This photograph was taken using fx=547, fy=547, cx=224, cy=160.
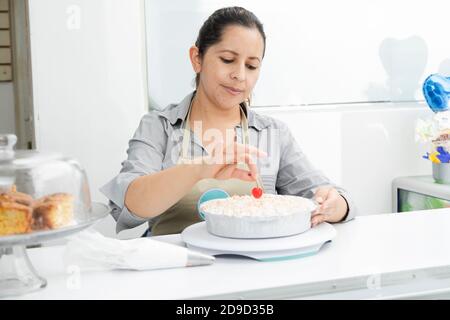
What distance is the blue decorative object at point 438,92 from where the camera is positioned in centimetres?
230

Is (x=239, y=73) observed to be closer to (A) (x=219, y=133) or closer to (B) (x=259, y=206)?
(A) (x=219, y=133)

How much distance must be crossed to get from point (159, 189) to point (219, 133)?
20.0 inches

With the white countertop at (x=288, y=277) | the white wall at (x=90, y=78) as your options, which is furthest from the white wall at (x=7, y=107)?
the white countertop at (x=288, y=277)

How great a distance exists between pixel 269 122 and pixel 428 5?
141 cm

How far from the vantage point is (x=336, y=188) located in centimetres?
144

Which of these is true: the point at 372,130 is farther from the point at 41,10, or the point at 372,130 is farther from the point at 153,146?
the point at 41,10

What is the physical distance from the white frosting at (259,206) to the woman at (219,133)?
0.23m

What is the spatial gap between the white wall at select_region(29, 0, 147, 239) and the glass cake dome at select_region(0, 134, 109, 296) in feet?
3.46

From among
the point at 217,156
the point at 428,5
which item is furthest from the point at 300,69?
the point at 217,156

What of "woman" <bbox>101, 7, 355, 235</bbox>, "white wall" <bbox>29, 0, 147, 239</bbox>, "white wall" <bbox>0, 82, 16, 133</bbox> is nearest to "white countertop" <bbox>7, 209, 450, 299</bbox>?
"woman" <bbox>101, 7, 355, 235</bbox>

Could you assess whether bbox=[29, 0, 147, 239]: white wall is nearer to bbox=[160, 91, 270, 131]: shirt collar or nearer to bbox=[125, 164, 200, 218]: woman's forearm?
bbox=[160, 91, 270, 131]: shirt collar

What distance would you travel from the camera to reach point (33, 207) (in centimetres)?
87

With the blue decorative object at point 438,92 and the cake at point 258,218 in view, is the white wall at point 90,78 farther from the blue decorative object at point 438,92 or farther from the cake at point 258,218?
the blue decorative object at point 438,92

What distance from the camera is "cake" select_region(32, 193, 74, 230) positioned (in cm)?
85
